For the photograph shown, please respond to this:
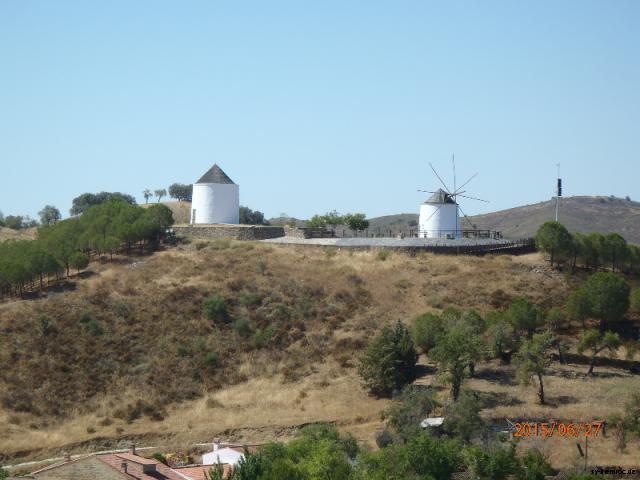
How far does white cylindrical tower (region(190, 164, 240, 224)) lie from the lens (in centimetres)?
Answer: 6381

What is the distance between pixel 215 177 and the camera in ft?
210

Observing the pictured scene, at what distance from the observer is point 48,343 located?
4534cm

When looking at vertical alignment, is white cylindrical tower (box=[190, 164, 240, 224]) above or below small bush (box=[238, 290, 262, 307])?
above

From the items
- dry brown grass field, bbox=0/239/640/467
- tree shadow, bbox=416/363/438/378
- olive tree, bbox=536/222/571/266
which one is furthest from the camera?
olive tree, bbox=536/222/571/266

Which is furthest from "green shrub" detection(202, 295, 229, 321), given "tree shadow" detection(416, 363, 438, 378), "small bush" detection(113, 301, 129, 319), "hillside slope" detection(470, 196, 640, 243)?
"hillside slope" detection(470, 196, 640, 243)

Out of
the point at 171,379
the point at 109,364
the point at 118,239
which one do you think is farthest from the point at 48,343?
the point at 118,239

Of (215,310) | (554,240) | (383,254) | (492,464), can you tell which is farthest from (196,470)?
(554,240)

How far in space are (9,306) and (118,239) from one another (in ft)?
30.2

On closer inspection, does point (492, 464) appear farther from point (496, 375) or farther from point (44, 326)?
point (44, 326)

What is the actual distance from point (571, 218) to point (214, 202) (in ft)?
174

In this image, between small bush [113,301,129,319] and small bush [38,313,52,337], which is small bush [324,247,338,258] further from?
small bush [38,313,52,337]

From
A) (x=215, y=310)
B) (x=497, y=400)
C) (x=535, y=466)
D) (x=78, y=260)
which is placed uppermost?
(x=78, y=260)

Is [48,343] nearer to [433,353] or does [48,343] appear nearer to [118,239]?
[118,239]

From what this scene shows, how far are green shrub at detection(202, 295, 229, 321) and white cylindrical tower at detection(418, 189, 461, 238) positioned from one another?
58.5 ft
